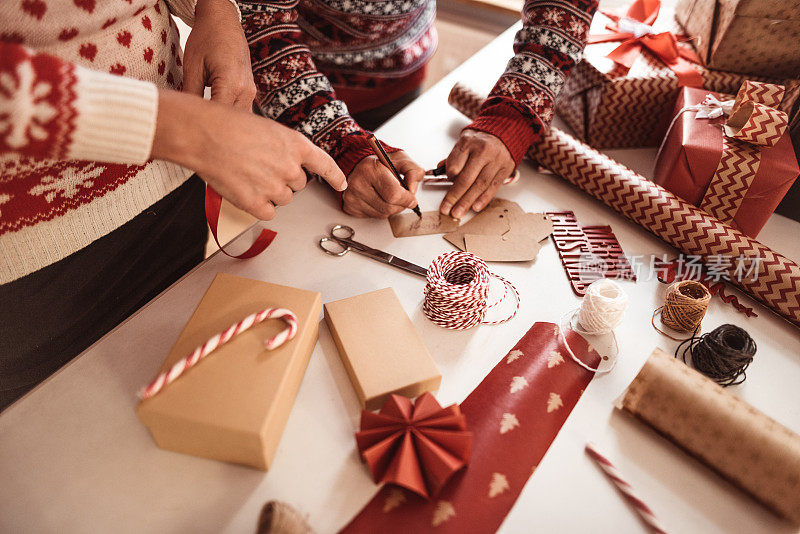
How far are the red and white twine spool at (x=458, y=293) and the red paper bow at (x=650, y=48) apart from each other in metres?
0.68

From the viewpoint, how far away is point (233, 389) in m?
0.61

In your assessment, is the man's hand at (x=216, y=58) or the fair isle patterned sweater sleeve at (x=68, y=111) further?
the man's hand at (x=216, y=58)

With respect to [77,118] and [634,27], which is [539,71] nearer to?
[634,27]

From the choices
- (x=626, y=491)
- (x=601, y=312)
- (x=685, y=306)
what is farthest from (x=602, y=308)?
→ (x=626, y=491)

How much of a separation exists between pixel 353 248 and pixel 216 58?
40 cm

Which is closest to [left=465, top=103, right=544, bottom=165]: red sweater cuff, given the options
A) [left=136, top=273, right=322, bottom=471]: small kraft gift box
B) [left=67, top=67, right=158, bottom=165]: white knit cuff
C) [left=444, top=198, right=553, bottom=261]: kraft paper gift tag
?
[left=444, top=198, right=553, bottom=261]: kraft paper gift tag

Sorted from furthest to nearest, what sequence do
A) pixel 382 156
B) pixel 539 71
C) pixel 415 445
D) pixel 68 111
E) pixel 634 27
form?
pixel 634 27
pixel 539 71
pixel 382 156
pixel 415 445
pixel 68 111

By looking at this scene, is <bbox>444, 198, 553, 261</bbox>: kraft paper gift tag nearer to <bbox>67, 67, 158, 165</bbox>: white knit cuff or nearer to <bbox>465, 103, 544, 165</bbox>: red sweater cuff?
<bbox>465, 103, 544, 165</bbox>: red sweater cuff

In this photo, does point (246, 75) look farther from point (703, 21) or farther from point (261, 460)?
point (703, 21)

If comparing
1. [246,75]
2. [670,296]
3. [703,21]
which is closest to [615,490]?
[670,296]

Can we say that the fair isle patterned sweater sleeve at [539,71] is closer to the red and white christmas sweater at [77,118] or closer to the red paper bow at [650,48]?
the red paper bow at [650,48]

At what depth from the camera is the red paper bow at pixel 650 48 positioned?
3.60 feet

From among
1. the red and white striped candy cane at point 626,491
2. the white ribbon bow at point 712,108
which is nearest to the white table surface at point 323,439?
the red and white striped candy cane at point 626,491

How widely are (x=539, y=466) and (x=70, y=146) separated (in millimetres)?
686
